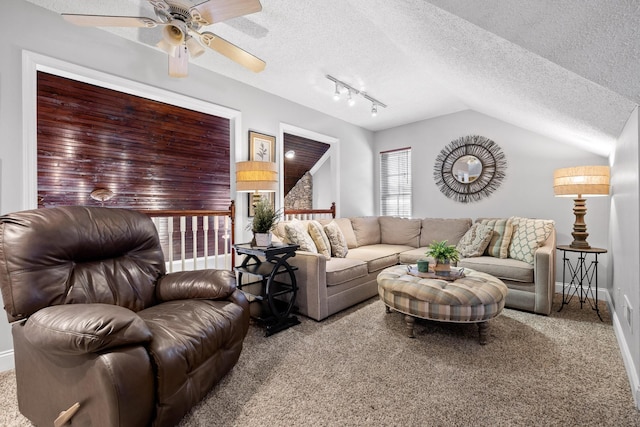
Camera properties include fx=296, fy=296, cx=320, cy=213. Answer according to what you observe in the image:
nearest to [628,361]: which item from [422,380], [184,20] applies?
[422,380]

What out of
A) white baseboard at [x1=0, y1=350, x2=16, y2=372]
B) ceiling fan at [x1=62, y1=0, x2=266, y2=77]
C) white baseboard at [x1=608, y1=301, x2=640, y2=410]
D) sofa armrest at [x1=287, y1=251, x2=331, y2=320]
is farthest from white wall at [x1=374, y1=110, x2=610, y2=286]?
white baseboard at [x1=0, y1=350, x2=16, y2=372]

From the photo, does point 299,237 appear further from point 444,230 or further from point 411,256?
point 444,230

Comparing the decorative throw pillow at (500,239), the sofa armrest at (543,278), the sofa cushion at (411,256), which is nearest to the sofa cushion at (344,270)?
the sofa cushion at (411,256)

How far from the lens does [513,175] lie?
406cm

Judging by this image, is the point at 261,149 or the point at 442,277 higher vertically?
the point at 261,149

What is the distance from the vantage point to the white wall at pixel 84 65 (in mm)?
2072

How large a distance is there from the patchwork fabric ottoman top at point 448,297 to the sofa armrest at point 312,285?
1.89ft

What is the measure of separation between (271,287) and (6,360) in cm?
188

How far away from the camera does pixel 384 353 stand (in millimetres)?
2152

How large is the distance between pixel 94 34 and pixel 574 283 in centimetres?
558

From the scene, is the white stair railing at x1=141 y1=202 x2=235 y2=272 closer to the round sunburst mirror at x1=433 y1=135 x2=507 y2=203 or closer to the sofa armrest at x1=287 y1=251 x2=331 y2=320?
the sofa armrest at x1=287 y1=251 x2=331 y2=320

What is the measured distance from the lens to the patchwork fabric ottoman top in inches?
86.4

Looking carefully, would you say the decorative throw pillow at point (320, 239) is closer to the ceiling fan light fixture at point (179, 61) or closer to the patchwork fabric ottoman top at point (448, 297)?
the patchwork fabric ottoman top at point (448, 297)

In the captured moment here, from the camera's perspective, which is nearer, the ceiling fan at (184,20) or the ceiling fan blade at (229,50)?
the ceiling fan at (184,20)
